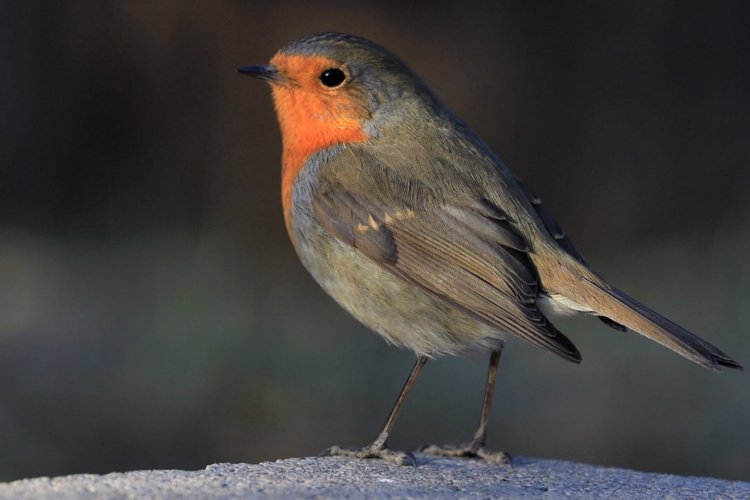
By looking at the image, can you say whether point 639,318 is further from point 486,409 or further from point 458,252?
point 486,409

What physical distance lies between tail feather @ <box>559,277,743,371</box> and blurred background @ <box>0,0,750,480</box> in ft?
8.36

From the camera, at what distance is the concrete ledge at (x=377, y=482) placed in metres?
3.16

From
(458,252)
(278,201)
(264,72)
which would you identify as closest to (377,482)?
(458,252)

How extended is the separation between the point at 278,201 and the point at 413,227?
3737mm

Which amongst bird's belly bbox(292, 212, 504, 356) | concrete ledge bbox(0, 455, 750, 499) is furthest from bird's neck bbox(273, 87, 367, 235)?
concrete ledge bbox(0, 455, 750, 499)

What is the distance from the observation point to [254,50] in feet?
25.9

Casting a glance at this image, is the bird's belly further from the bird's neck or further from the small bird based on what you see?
the bird's neck

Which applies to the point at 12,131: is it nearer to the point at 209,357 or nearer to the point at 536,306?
the point at 209,357

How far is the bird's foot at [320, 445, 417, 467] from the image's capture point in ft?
13.2

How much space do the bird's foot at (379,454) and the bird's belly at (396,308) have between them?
1.16 ft

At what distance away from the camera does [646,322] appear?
3.85 metres

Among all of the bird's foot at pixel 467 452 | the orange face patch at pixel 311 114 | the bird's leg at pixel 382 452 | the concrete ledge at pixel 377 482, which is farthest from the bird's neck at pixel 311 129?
the concrete ledge at pixel 377 482

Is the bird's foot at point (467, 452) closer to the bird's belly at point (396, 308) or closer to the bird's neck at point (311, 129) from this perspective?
the bird's belly at point (396, 308)

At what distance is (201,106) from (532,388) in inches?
110
